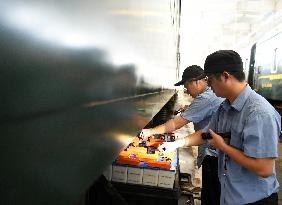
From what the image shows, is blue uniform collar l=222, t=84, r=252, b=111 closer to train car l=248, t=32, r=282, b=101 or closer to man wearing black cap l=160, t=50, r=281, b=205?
man wearing black cap l=160, t=50, r=281, b=205

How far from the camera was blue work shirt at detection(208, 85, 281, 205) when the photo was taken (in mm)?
1869

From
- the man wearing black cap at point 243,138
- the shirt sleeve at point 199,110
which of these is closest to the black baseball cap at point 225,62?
the man wearing black cap at point 243,138

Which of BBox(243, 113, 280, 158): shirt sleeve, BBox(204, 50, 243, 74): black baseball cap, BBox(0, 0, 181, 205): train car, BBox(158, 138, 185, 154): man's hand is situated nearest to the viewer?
BBox(0, 0, 181, 205): train car

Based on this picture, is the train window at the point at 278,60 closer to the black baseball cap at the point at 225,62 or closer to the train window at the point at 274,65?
the train window at the point at 274,65

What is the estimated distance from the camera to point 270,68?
879 cm

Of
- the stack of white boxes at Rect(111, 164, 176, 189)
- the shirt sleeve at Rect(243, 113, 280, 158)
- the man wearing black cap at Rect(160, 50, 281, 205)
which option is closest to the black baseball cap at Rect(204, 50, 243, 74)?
the man wearing black cap at Rect(160, 50, 281, 205)

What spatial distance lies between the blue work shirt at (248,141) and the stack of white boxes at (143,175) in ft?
1.65

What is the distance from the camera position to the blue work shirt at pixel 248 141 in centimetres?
187

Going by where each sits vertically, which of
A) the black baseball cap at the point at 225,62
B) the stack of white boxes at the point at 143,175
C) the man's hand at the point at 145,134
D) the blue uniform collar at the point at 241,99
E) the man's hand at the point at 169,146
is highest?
the black baseball cap at the point at 225,62

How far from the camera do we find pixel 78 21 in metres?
0.61

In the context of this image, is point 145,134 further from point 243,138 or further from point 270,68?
point 270,68

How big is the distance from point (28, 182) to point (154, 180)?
227 cm

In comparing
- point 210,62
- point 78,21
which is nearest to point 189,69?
point 210,62

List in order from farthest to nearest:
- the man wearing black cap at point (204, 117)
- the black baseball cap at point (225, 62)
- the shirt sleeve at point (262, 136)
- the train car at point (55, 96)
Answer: the man wearing black cap at point (204, 117)
the black baseball cap at point (225, 62)
the shirt sleeve at point (262, 136)
the train car at point (55, 96)
